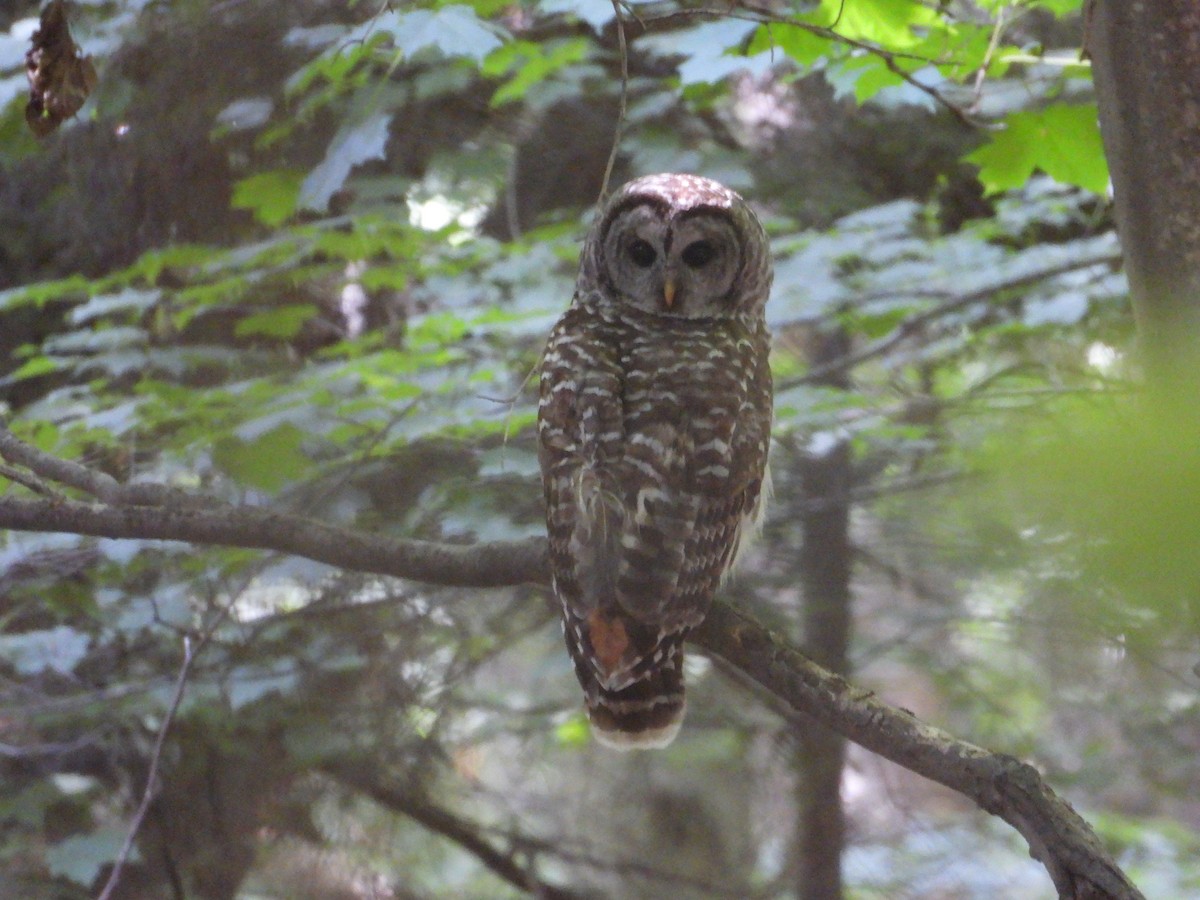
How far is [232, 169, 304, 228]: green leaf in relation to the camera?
10.1 feet

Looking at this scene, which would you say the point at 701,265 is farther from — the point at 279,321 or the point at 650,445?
the point at 279,321

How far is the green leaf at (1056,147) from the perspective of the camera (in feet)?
7.71

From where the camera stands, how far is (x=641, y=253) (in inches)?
104

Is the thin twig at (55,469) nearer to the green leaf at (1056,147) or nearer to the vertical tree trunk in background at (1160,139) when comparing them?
the vertical tree trunk in background at (1160,139)

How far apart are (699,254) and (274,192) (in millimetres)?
1211

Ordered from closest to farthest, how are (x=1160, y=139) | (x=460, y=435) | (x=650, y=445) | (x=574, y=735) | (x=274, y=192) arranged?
(x=1160, y=139), (x=650, y=445), (x=460, y=435), (x=274, y=192), (x=574, y=735)

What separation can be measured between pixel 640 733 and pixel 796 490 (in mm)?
1373

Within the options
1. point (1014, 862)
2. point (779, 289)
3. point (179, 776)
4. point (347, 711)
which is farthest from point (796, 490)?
point (1014, 862)

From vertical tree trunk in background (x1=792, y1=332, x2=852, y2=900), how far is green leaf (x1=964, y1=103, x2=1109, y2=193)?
878 millimetres

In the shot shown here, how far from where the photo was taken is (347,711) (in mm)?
3467

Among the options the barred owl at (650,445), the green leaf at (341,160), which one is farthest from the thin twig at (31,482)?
the barred owl at (650,445)

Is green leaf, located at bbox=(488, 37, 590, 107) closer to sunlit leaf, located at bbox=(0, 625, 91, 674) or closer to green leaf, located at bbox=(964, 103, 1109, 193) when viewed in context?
green leaf, located at bbox=(964, 103, 1109, 193)

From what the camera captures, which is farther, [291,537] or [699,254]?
[699,254]

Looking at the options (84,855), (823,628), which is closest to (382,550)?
(823,628)
